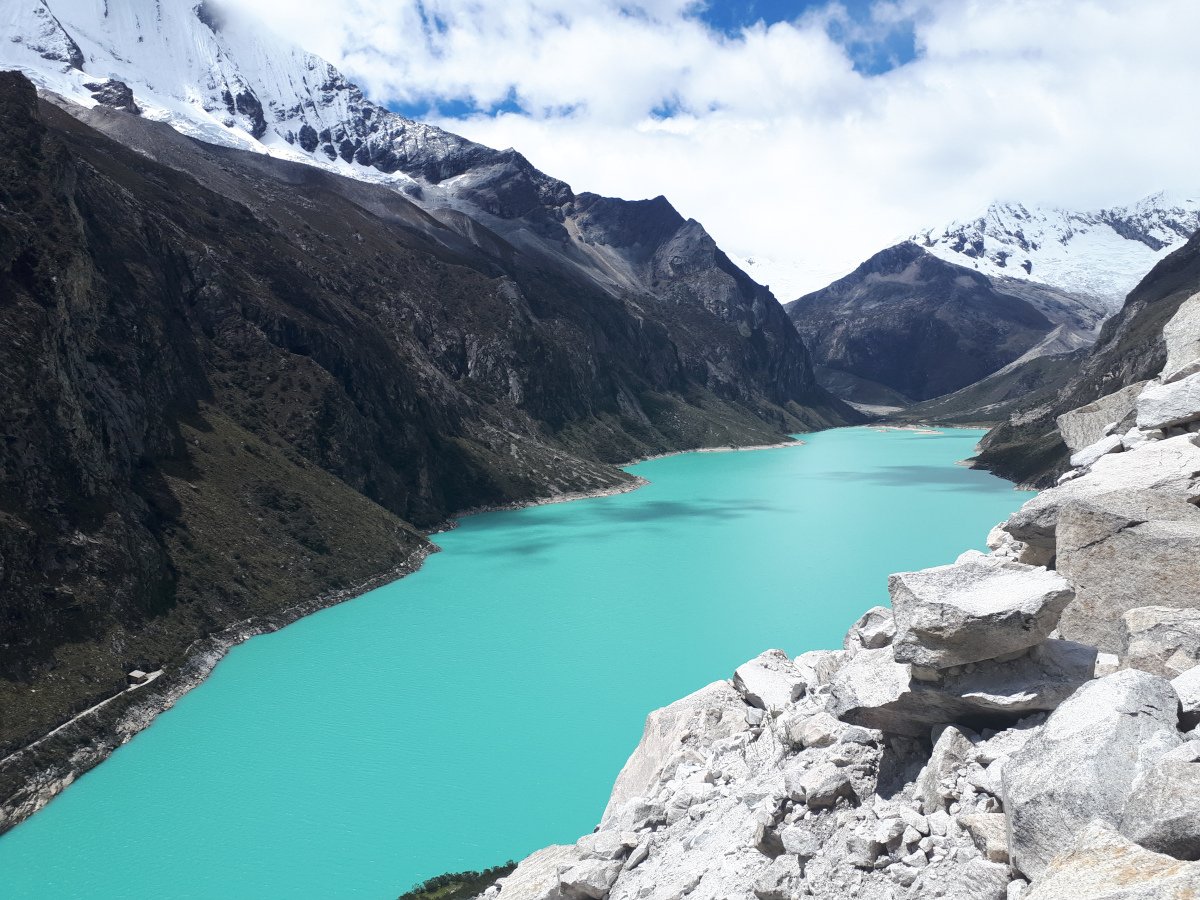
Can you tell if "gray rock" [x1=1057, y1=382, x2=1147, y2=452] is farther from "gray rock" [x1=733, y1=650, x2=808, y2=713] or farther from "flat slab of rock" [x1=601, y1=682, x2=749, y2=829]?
"flat slab of rock" [x1=601, y1=682, x2=749, y2=829]

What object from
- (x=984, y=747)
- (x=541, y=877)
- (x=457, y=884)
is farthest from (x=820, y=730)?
(x=457, y=884)

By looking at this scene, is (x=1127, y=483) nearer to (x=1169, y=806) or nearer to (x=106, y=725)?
(x=1169, y=806)

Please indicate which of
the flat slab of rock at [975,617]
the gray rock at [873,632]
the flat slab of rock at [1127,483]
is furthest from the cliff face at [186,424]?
the flat slab of rock at [1127,483]

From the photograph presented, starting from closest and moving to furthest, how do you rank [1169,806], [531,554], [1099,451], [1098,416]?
[1169,806] < [1099,451] < [1098,416] < [531,554]

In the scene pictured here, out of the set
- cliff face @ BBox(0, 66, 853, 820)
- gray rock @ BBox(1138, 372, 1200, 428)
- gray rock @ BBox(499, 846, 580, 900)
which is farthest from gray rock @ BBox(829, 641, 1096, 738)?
cliff face @ BBox(0, 66, 853, 820)

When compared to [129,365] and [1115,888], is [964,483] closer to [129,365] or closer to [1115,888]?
[129,365]

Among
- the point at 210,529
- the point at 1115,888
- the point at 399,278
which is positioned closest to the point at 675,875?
the point at 1115,888

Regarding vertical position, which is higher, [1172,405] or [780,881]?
[1172,405]

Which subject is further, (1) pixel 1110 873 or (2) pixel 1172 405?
(2) pixel 1172 405
